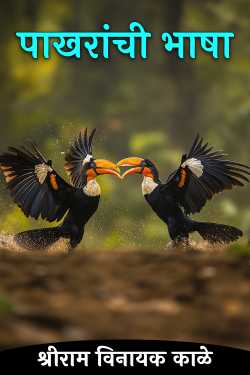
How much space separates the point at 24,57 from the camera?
9023 millimetres

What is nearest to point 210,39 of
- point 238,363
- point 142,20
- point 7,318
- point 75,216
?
point 75,216

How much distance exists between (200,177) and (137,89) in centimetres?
600

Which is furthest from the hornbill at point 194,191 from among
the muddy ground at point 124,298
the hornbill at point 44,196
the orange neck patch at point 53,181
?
the muddy ground at point 124,298

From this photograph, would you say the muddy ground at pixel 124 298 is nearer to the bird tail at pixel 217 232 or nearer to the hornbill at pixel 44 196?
the hornbill at pixel 44 196

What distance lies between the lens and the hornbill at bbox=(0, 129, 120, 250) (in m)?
4.30

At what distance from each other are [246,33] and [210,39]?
4652 mm

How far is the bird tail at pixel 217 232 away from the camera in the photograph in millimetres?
4413

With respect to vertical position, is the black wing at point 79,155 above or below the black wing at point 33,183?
above

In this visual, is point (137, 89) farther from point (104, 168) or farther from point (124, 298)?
point (124, 298)

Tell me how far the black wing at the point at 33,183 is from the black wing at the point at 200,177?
2.49ft

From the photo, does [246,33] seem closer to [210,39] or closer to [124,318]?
[210,39]

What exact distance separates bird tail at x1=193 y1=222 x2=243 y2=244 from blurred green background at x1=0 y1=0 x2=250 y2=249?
3658 mm

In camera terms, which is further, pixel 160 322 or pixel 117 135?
pixel 117 135

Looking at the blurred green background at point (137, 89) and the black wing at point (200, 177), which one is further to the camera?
the blurred green background at point (137, 89)
